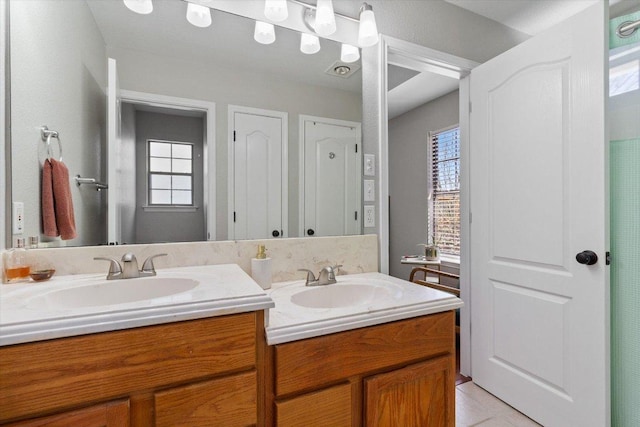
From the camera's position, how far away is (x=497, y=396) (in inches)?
72.5

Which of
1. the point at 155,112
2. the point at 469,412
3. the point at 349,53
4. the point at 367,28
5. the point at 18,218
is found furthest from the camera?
the point at 469,412

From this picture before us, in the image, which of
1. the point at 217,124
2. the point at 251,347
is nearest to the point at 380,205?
the point at 217,124

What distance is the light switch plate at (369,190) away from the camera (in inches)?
64.3

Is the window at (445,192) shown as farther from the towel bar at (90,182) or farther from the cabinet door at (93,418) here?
the cabinet door at (93,418)

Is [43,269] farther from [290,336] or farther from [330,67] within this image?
[330,67]

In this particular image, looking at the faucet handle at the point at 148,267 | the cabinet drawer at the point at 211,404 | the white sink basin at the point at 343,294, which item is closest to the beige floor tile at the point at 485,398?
the white sink basin at the point at 343,294

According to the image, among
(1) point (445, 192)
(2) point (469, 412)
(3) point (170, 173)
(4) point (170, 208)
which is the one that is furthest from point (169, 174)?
(1) point (445, 192)

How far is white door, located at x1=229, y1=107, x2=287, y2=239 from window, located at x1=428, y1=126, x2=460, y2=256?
249cm

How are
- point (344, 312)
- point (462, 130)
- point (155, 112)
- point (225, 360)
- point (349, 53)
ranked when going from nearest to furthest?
point (225, 360) → point (344, 312) → point (155, 112) → point (349, 53) → point (462, 130)

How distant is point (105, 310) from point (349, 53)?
1.55 m

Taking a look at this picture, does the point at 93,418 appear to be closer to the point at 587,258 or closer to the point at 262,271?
the point at 262,271

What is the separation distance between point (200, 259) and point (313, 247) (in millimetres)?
514

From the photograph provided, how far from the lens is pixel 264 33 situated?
56.4 inches

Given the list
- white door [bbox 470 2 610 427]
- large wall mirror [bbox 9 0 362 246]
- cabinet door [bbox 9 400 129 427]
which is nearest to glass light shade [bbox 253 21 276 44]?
large wall mirror [bbox 9 0 362 246]
